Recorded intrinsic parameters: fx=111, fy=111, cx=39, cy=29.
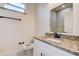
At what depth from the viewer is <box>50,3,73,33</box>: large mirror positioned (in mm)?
1692

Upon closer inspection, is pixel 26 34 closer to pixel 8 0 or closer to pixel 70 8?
pixel 8 0

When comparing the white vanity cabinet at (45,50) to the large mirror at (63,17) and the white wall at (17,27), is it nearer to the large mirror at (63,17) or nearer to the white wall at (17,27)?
the white wall at (17,27)

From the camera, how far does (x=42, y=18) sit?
1689 mm

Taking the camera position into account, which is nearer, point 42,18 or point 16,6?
point 16,6

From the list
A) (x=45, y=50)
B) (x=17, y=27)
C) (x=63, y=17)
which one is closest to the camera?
(x=45, y=50)

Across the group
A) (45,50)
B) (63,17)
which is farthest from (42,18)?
(45,50)

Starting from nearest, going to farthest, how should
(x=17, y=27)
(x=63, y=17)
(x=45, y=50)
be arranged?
(x=45, y=50) < (x=17, y=27) < (x=63, y=17)

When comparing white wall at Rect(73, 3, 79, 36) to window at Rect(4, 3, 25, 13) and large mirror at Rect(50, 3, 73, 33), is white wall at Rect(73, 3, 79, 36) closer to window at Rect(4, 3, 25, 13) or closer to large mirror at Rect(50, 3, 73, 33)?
large mirror at Rect(50, 3, 73, 33)

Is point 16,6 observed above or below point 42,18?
above

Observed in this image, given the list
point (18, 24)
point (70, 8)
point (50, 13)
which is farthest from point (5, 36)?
point (70, 8)

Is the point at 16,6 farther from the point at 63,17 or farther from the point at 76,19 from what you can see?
the point at 76,19

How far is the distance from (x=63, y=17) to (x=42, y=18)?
33 centimetres

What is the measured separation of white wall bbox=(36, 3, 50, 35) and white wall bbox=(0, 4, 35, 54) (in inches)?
3.1

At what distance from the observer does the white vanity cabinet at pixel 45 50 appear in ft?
3.72
